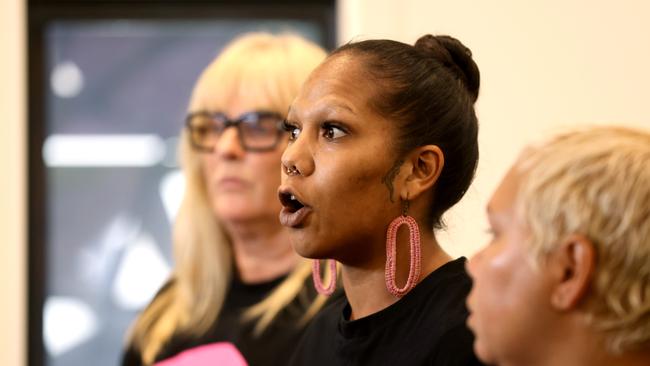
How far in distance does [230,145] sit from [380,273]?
104cm

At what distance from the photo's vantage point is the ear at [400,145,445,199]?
56.6 inches

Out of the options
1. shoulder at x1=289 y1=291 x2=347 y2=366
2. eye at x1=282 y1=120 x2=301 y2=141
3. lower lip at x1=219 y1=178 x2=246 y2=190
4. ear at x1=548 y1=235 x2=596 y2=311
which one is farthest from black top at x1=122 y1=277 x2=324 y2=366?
ear at x1=548 y1=235 x2=596 y2=311

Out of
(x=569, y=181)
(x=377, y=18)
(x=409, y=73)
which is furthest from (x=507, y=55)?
(x=569, y=181)

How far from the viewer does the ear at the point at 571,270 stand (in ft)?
3.53

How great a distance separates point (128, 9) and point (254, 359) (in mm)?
1781

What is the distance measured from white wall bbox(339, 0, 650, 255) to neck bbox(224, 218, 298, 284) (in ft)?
2.01

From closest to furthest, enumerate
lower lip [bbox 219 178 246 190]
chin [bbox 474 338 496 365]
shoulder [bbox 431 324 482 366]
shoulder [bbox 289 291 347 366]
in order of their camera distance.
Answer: chin [bbox 474 338 496 365] → shoulder [bbox 431 324 482 366] → shoulder [bbox 289 291 347 366] → lower lip [bbox 219 178 246 190]

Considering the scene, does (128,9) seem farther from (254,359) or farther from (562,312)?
(562,312)

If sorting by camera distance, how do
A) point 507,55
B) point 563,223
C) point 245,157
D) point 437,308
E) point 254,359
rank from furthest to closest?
1. point 507,55
2. point 245,157
3. point 254,359
4. point 437,308
5. point 563,223

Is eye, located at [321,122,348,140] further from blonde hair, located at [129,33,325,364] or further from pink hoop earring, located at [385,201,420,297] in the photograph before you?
blonde hair, located at [129,33,325,364]

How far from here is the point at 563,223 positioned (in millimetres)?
1091

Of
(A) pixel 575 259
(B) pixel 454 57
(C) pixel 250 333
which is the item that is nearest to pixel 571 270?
(A) pixel 575 259
